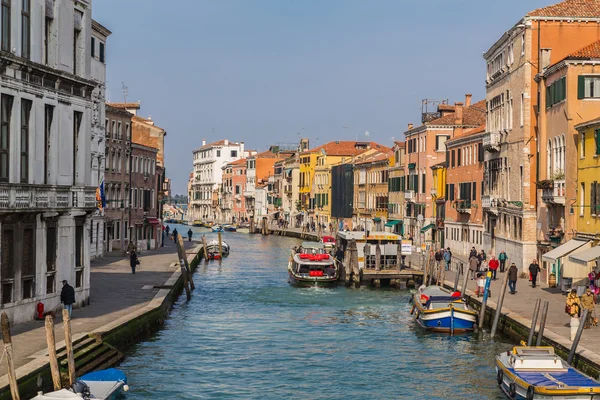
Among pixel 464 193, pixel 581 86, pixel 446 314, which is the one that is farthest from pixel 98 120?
pixel 446 314

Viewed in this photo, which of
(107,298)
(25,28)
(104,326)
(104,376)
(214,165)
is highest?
(214,165)

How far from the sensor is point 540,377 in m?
21.3

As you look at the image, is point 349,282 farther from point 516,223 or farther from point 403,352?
point 403,352

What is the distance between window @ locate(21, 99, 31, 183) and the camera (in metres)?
25.3

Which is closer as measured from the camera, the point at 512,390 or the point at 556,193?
the point at 512,390

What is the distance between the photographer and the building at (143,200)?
66.1m

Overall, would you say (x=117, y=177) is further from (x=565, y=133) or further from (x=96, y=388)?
(x=96, y=388)

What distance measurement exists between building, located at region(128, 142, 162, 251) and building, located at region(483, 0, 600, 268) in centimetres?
2635

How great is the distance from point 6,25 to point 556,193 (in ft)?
74.0

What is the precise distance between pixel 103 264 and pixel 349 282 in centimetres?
1257

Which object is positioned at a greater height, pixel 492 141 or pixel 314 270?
pixel 492 141

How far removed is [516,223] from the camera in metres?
45.7

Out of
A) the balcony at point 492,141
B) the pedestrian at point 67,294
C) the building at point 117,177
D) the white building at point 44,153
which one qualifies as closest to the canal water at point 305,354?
the pedestrian at point 67,294

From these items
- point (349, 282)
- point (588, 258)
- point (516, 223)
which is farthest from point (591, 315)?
point (349, 282)
